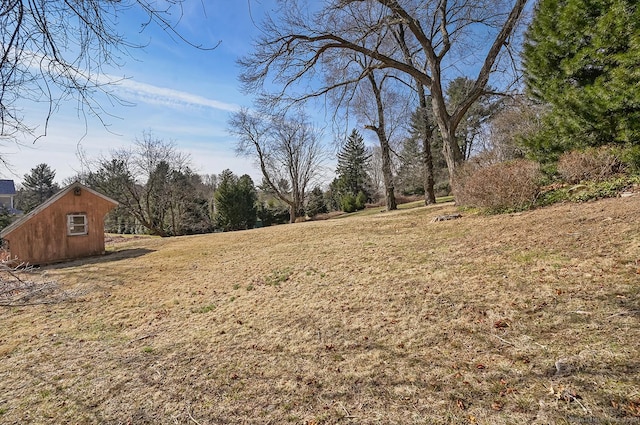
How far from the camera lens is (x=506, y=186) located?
6.79 m

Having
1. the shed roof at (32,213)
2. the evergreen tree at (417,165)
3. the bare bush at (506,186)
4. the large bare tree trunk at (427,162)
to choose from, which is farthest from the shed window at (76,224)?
the evergreen tree at (417,165)

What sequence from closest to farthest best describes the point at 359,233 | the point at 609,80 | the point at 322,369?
the point at 322,369 < the point at 609,80 < the point at 359,233

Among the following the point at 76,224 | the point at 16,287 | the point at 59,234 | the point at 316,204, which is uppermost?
the point at 316,204

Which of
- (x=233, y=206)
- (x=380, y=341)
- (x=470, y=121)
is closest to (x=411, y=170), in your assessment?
(x=470, y=121)

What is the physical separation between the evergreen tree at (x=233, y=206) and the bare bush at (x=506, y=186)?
22955 millimetres

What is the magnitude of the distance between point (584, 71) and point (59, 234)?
16.9 m

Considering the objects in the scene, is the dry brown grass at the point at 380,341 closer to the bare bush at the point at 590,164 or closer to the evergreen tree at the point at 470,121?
the bare bush at the point at 590,164

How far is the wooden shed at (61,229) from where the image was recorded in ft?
35.1

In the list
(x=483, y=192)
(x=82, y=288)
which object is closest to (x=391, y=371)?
(x=483, y=192)

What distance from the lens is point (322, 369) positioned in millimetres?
2697

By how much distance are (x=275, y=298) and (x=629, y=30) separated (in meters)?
8.17

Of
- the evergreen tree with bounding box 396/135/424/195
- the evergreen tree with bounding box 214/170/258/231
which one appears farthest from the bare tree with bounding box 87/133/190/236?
the evergreen tree with bounding box 396/135/424/195

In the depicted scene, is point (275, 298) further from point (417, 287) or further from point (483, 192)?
point (483, 192)

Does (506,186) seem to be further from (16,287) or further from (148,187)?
(148,187)
